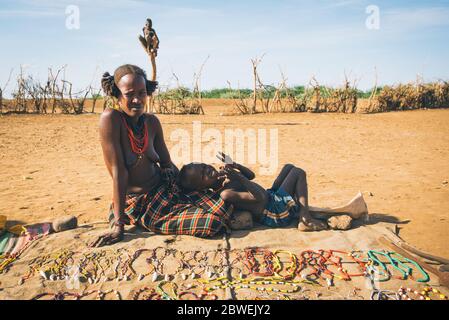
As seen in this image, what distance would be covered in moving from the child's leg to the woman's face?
1.50m

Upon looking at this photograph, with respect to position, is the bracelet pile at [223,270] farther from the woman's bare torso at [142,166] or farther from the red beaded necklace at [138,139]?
the red beaded necklace at [138,139]

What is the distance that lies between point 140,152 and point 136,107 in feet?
1.28

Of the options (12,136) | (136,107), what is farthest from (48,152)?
(136,107)

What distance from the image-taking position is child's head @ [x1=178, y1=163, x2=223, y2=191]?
10.9 ft

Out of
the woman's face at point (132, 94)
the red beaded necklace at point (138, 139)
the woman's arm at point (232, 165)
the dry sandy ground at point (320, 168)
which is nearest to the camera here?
the woman's face at point (132, 94)

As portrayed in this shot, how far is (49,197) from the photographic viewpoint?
4.91 metres

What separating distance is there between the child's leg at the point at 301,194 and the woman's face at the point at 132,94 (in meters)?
1.50

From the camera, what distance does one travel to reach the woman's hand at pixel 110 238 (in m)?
3.13

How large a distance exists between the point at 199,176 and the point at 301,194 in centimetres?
99

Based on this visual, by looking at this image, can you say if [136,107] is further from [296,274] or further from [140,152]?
[296,274]

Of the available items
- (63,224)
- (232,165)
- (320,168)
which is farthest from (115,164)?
(320,168)

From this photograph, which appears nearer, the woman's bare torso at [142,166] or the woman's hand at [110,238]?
the woman's hand at [110,238]

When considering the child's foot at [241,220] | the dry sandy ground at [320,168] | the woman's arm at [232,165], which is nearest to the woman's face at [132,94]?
the woman's arm at [232,165]

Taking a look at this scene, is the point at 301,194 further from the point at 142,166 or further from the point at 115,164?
the point at 115,164
